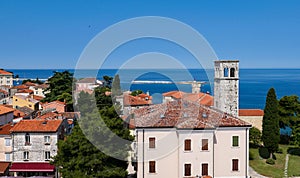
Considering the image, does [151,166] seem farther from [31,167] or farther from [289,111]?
[289,111]

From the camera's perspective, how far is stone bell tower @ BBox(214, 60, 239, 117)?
92.3 ft

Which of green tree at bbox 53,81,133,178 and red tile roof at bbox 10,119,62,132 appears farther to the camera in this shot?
red tile roof at bbox 10,119,62,132

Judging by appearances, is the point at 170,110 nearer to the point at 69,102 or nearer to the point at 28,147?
the point at 28,147

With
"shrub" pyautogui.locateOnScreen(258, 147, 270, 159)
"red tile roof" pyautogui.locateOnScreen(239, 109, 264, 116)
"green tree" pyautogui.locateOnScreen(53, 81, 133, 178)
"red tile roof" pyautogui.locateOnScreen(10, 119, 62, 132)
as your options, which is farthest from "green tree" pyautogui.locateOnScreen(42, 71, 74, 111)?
"green tree" pyautogui.locateOnScreen(53, 81, 133, 178)

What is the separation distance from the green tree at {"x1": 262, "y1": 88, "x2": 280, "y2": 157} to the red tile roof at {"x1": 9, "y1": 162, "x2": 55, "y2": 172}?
14.9m

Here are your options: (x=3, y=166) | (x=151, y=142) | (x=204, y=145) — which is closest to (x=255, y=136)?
(x=204, y=145)

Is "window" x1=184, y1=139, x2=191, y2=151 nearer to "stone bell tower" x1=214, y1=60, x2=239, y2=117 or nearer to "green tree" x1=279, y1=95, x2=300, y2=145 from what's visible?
"stone bell tower" x1=214, y1=60, x2=239, y2=117

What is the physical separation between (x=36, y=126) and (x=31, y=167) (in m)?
2.54

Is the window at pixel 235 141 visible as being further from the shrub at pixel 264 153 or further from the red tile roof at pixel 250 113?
the red tile roof at pixel 250 113

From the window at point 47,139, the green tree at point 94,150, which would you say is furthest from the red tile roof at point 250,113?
the window at point 47,139

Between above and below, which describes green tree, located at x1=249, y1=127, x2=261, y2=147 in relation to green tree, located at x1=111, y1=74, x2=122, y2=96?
below

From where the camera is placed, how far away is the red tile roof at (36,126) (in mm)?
23859

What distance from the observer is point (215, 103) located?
1202 inches

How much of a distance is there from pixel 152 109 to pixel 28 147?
26.4ft
